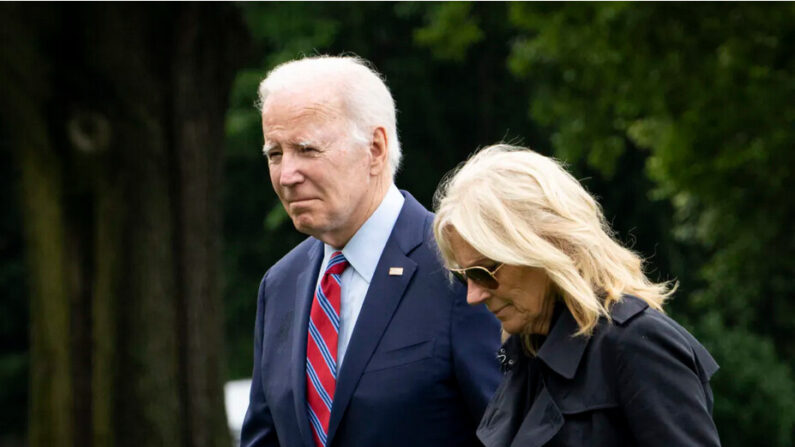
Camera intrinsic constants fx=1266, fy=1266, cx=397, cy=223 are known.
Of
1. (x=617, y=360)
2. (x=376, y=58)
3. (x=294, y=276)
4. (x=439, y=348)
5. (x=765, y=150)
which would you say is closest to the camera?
(x=617, y=360)

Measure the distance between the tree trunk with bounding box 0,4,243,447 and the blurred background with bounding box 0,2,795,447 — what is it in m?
0.02

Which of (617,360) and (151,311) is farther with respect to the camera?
(151,311)

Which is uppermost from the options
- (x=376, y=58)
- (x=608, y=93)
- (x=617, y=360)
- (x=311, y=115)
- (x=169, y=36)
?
(x=311, y=115)

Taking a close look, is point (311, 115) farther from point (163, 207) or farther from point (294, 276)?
point (163, 207)

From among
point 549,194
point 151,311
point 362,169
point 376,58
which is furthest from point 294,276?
point 376,58

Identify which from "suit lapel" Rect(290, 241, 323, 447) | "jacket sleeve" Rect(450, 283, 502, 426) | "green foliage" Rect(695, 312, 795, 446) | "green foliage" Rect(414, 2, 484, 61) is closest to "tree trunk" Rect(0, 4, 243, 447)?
"green foliage" Rect(414, 2, 484, 61)

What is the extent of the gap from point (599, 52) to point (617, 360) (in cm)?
1197

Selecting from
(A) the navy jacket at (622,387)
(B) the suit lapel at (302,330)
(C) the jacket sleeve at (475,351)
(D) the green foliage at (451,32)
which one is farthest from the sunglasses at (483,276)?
(D) the green foliage at (451,32)

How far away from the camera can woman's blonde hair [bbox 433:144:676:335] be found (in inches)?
107

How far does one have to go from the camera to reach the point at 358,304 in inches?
137

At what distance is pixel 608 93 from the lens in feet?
48.6

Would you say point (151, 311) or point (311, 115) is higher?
point (311, 115)

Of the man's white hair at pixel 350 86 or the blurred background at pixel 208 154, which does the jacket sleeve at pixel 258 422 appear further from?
the blurred background at pixel 208 154

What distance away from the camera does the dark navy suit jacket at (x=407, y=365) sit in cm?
327
